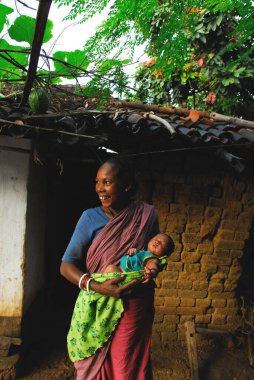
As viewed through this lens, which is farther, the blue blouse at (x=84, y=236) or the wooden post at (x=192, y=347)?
the wooden post at (x=192, y=347)

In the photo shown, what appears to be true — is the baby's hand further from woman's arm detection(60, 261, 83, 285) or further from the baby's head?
woman's arm detection(60, 261, 83, 285)

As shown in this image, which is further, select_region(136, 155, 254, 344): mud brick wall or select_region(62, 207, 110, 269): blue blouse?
select_region(136, 155, 254, 344): mud brick wall

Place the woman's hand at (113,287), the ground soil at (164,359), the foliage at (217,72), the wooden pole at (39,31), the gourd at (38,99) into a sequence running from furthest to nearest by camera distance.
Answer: the foliage at (217,72), the ground soil at (164,359), the gourd at (38,99), the woman's hand at (113,287), the wooden pole at (39,31)

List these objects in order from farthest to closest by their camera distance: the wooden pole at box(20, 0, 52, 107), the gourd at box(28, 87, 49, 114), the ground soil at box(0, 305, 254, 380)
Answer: the ground soil at box(0, 305, 254, 380)
the gourd at box(28, 87, 49, 114)
the wooden pole at box(20, 0, 52, 107)

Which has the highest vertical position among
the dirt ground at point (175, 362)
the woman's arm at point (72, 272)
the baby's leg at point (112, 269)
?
the baby's leg at point (112, 269)

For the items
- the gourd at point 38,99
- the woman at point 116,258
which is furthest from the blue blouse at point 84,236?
the gourd at point 38,99

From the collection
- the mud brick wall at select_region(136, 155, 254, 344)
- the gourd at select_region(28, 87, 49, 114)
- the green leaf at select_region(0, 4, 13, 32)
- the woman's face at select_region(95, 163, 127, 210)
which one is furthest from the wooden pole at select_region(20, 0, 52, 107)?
the mud brick wall at select_region(136, 155, 254, 344)

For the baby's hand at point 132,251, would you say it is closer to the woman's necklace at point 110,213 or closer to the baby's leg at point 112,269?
the baby's leg at point 112,269

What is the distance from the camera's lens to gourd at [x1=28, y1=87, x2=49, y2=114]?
6.43 feet

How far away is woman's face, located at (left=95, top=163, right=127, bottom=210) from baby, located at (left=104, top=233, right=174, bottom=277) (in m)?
0.34

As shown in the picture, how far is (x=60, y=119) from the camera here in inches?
88.6

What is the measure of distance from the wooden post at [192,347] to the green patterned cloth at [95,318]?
1935 mm

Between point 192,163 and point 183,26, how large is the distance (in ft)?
7.31

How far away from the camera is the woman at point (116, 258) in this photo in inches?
71.1
